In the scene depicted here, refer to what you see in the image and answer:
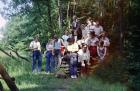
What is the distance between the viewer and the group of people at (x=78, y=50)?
22875mm

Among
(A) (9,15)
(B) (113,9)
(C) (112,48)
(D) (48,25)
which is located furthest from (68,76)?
(A) (9,15)

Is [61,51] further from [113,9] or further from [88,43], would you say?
[113,9]

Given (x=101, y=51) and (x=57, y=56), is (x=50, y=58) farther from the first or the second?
(x=101, y=51)

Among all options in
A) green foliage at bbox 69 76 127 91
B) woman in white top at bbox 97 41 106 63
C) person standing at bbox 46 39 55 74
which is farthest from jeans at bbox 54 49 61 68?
green foliage at bbox 69 76 127 91

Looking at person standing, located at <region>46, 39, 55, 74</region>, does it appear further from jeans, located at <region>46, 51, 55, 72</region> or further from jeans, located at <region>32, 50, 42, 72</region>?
jeans, located at <region>32, 50, 42, 72</region>

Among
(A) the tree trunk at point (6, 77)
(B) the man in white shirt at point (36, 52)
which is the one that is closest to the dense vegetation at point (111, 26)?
(A) the tree trunk at point (6, 77)

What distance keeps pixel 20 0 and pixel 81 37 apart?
19.8 meters

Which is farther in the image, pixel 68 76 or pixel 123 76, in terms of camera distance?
pixel 68 76

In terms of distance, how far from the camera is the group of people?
22875 mm

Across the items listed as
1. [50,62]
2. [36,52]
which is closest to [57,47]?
[50,62]

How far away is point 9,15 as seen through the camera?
1954 inches

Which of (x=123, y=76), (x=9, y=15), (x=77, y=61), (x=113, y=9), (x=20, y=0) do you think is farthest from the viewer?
(x=9, y=15)

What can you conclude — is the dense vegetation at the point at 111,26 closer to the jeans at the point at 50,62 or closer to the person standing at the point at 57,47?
the jeans at the point at 50,62

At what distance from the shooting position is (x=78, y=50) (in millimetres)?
22953
